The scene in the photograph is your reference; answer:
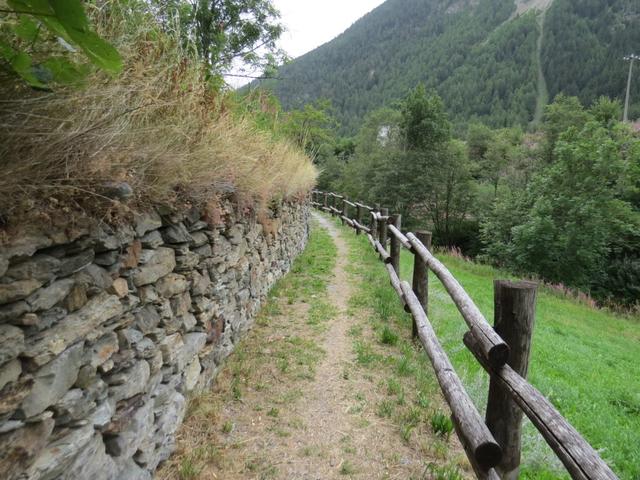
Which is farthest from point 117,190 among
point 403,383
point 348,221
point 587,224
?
point 587,224

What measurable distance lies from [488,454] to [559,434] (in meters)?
0.64

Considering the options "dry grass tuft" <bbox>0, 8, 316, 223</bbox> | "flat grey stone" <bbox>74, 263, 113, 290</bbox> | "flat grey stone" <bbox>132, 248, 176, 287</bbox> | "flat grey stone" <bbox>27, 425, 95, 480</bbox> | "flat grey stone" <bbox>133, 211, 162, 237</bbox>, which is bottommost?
"flat grey stone" <bbox>27, 425, 95, 480</bbox>

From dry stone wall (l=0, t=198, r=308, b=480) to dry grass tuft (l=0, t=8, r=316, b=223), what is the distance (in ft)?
0.71

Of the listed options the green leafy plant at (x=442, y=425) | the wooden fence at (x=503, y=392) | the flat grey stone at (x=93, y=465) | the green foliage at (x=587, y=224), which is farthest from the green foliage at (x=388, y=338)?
the green foliage at (x=587, y=224)

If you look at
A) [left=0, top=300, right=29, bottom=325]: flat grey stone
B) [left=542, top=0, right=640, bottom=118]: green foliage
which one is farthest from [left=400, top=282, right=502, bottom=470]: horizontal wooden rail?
[left=542, top=0, right=640, bottom=118]: green foliage

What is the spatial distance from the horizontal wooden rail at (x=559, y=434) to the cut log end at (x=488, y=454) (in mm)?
333

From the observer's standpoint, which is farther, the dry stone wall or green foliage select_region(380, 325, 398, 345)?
green foliage select_region(380, 325, 398, 345)

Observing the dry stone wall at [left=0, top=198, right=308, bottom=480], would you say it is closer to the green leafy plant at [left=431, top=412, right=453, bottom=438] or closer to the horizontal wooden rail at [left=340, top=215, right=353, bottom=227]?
the green leafy plant at [left=431, top=412, right=453, bottom=438]

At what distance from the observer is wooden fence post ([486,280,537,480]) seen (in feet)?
7.29

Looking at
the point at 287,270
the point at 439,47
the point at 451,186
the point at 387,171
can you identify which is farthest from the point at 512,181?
the point at 439,47

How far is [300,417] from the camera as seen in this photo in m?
3.31

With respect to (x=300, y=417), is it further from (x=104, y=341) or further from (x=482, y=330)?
(x=104, y=341)

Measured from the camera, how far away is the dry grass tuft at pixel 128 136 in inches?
62.8

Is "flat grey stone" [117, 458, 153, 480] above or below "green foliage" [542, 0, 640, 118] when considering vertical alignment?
below
